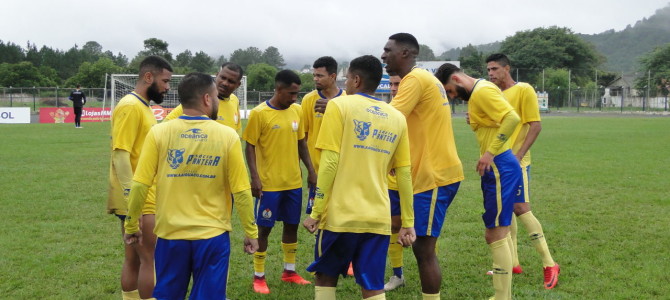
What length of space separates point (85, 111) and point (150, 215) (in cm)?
3605

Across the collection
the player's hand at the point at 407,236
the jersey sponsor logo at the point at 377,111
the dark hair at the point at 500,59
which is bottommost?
the player's hand at the point at 407,236

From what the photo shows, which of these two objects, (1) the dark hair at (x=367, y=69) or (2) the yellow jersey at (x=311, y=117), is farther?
(2) the yellow jersey at (x=311, y=117)

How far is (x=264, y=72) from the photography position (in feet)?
250

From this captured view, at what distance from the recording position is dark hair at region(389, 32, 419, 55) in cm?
469

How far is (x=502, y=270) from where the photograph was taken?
5039 mm

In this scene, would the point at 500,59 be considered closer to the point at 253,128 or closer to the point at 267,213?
the point at 253,128

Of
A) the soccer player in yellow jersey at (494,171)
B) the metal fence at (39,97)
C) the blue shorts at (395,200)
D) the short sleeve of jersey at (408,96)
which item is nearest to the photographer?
the short sleeve of jersey at (408,96)

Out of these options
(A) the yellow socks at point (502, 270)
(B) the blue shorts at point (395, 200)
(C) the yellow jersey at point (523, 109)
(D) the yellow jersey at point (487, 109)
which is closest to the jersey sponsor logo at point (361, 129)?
(B) the blue shorts at point (395, 200)

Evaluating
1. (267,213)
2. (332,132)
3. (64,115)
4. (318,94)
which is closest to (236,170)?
(332,132)

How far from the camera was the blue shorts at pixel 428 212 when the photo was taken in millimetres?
4535

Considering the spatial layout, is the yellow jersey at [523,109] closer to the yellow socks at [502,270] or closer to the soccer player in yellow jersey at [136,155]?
the yellow socks at [502,270]

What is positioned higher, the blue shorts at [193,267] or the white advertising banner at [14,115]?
the white advertising banner at [14,115]

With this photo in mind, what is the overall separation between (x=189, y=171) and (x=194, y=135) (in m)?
0.24

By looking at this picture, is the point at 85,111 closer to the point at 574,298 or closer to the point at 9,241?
the point at 9,241
